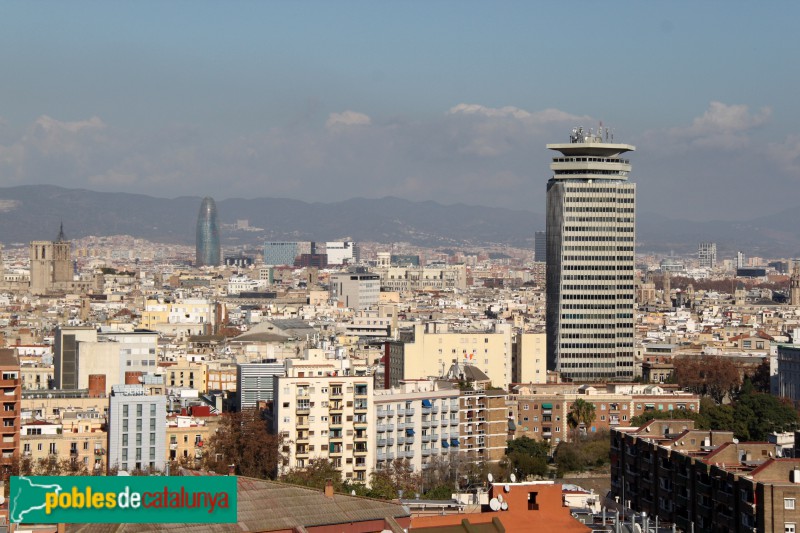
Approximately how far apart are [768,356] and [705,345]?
12.5 meters

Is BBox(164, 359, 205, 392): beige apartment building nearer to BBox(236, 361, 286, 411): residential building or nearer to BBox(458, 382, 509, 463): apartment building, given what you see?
BBox(236, 361, 286, 411): residential building

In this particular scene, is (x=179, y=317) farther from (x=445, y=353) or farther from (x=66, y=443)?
(x=66, y=443)

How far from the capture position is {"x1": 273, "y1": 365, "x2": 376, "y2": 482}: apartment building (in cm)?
5312

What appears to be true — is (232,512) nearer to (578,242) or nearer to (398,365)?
(398,365)

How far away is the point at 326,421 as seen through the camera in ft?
176

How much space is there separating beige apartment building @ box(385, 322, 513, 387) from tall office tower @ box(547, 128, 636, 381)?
35.6 feet

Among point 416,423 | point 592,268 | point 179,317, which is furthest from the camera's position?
point 179,317

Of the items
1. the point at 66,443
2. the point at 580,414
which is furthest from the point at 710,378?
the point at 66,443

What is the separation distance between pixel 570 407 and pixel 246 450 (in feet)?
75.9

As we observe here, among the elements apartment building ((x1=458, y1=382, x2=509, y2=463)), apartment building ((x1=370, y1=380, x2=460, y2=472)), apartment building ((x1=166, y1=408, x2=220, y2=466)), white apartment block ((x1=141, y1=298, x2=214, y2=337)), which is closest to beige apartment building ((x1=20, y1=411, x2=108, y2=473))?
apartment building ((x1=166, y1=408, x2=220, y2=466))

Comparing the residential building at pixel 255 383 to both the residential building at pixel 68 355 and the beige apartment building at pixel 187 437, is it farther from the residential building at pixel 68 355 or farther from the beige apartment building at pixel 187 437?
the residential building at pixel 68 355

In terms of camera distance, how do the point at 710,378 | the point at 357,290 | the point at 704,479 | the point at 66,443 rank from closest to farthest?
the point at 704,479
the point at 66,443
the point at 710,378
the point at 357,290

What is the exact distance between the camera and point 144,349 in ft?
233

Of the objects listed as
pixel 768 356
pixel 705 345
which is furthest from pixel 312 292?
pixel 768 356
